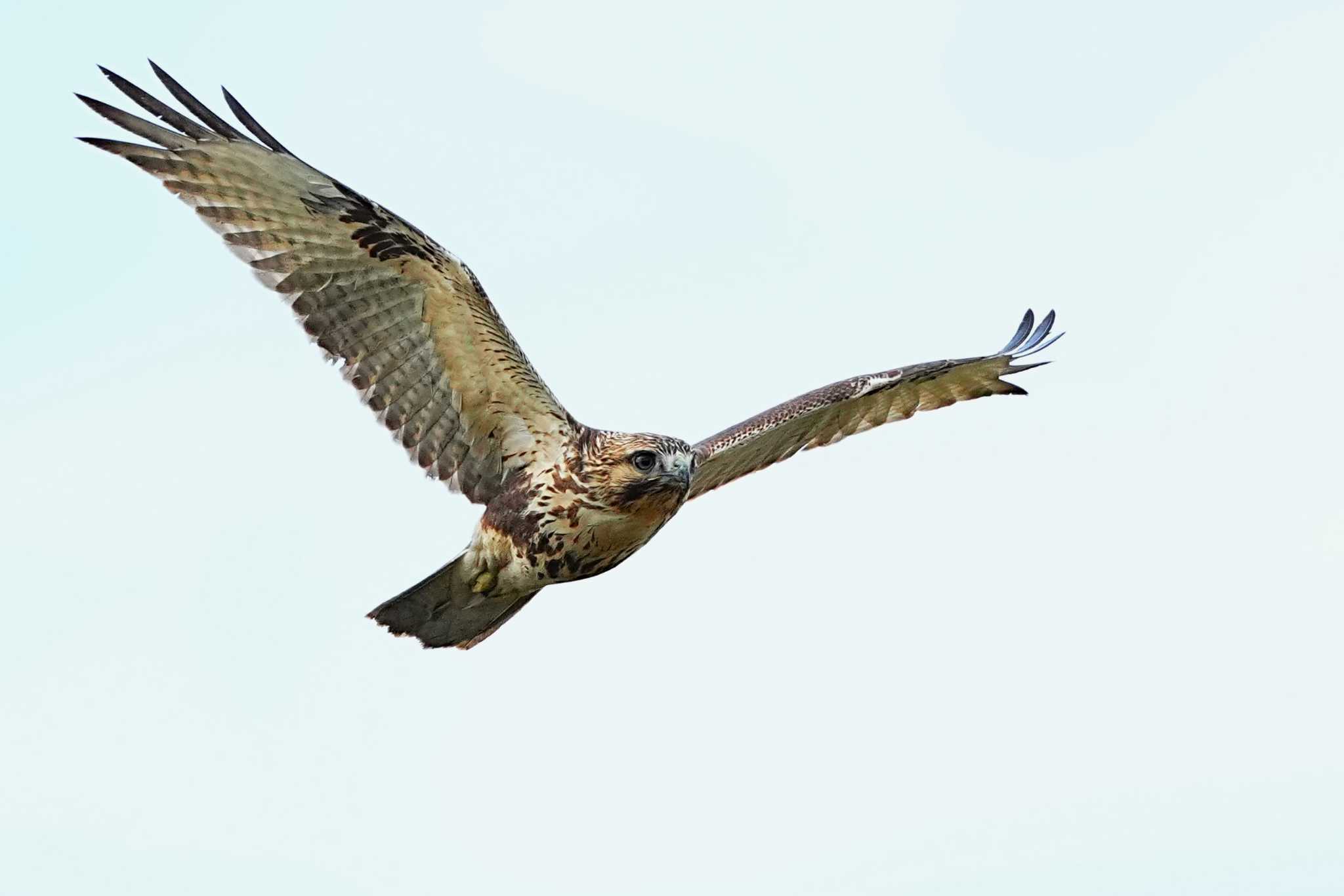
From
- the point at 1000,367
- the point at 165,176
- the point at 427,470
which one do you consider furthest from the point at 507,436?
the point at 1000,367

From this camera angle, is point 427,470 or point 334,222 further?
point 427,470

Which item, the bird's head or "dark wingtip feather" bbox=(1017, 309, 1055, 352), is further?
"dark wingtip feather" bbox=(1017, 309, 1055, 352)

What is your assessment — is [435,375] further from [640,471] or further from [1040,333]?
[1040,333]

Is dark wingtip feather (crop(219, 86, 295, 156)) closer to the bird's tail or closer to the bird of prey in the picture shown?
the bird of prey

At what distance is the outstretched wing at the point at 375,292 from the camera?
1080cm

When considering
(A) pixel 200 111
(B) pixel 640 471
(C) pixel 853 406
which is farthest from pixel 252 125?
(C) pixel 853 406

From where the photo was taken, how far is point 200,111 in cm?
1070

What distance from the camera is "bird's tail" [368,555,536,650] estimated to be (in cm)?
1149

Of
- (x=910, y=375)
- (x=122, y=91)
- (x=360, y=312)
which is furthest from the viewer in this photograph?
(x=910, y=375)

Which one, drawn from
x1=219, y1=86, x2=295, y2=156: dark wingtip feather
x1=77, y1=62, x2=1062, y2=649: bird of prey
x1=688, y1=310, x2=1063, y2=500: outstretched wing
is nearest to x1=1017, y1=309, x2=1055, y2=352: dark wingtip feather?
x1=688, y1=310, x2=1063, y2=500: outstretched wing

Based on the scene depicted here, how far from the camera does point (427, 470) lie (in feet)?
→ 38.4

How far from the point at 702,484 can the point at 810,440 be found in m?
0.92

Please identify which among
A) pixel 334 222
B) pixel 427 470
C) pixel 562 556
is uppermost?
pixel 334 222

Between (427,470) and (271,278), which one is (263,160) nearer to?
(271,278)
